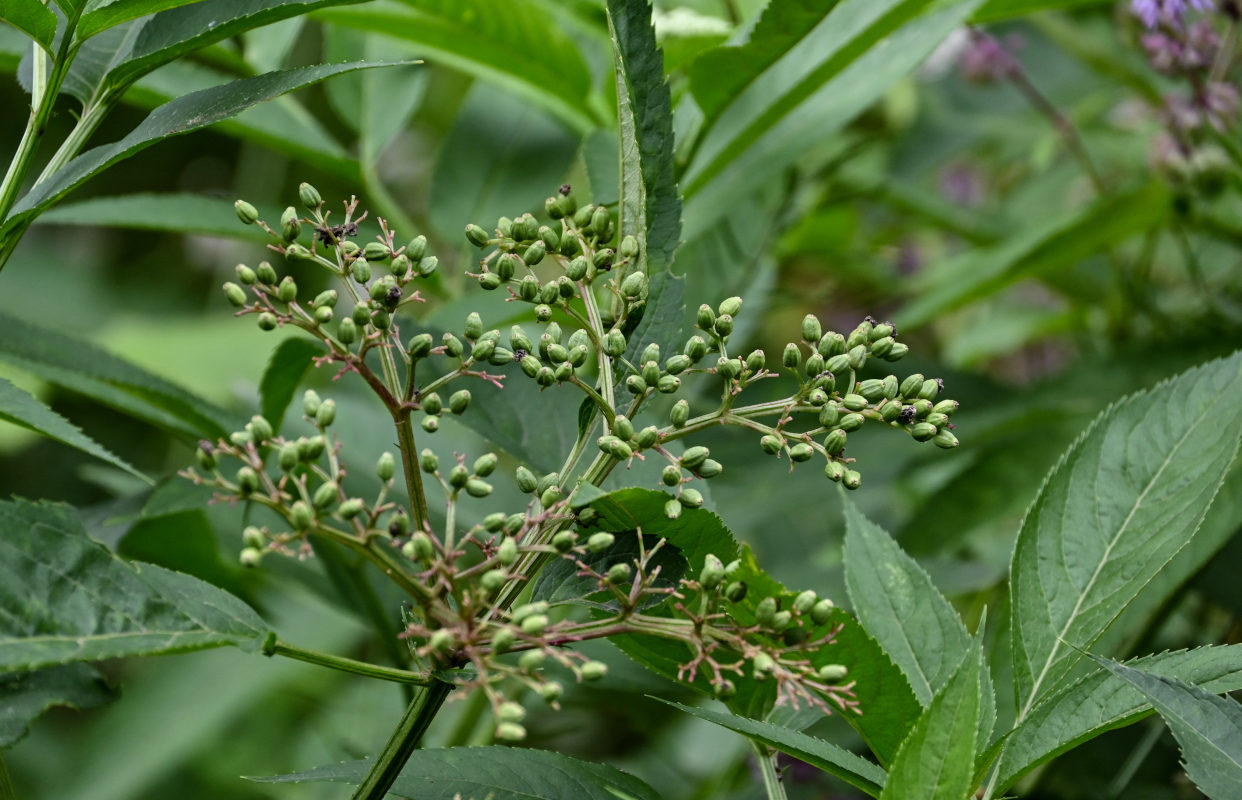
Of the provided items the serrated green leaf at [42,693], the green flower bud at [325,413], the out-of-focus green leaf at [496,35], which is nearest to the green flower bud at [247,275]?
the green flower bud at [325,413]

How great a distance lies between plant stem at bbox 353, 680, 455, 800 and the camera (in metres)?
0.74

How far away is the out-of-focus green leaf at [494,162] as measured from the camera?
1.68 m

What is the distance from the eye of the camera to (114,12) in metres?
0.84

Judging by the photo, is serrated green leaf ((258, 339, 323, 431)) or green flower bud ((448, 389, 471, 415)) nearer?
green flower bud ((448, 389, 471, 415))

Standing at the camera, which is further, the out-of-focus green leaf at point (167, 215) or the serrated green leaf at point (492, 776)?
the out-of-focus green leaf at point (167, 215)

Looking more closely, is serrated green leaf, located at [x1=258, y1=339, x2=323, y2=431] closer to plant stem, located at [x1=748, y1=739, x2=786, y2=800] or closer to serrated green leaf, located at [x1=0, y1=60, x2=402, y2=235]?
serrated green leaf, located at [x1=0, y1=60, x2=402, y2=235]

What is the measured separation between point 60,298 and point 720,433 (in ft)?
9.47

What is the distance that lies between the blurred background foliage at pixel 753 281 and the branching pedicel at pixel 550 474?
7.5 inches

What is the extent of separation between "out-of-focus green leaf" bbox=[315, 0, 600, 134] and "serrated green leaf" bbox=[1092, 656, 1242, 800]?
1.09 meters

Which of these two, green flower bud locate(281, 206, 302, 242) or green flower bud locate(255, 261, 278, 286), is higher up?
green flower bud locate(281, 206, 302, 242)

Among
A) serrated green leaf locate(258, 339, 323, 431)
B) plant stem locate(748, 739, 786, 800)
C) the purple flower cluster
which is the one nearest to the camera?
plant stem locate(748, 739, 786, 800)

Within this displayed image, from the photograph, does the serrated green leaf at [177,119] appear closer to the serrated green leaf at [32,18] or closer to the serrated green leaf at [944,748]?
the serrated green leaf at [32,18]

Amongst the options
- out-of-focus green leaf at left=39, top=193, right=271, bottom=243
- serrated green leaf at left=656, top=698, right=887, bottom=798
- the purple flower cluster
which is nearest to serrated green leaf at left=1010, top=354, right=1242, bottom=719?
serrated green leaf at left=656, top=698, right=887, bottom=798

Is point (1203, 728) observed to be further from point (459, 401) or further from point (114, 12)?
point (114, 12)
